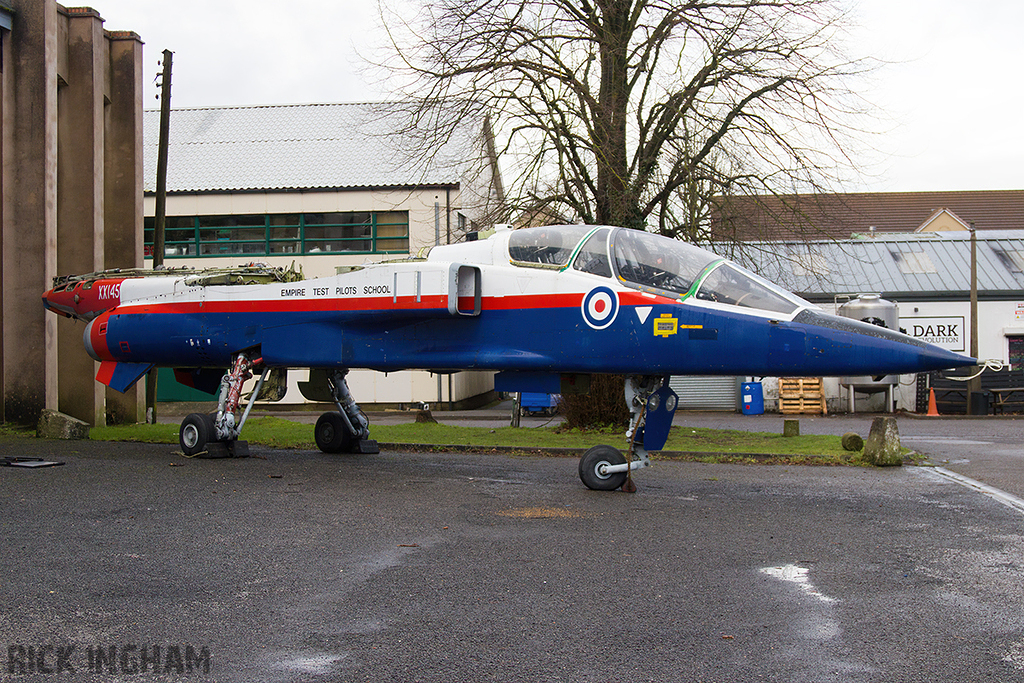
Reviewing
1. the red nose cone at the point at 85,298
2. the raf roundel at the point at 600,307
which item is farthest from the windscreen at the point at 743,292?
the red nose cone at the point at 85,298

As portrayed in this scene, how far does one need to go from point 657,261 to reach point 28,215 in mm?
11108

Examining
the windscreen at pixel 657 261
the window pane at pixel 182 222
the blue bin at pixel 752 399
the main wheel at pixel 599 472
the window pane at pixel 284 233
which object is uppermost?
the window pane at pixel 182 222

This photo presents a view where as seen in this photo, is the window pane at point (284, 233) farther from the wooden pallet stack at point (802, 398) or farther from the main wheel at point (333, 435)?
the main wheel at point (333, 435)

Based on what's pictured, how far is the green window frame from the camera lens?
29.4 m

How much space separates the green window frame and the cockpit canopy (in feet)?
68.4

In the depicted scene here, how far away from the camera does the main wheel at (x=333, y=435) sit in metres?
12.0

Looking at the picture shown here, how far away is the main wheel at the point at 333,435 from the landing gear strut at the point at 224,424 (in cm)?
140

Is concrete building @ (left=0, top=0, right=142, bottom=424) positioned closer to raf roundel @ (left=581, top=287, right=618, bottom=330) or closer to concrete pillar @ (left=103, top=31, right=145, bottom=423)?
concrete pillar @ (left=103, top=31, right=145, bottom=423)

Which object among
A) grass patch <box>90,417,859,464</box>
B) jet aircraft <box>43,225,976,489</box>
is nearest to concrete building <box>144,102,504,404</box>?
grass patch <box>90,417,859,464</box>

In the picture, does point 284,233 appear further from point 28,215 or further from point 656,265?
point 656,265

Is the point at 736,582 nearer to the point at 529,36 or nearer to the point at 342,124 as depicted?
the point at 529,36

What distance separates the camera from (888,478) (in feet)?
33.6

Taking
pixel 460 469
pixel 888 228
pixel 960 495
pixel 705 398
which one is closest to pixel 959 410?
pixel 705 398

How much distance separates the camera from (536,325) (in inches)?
343
